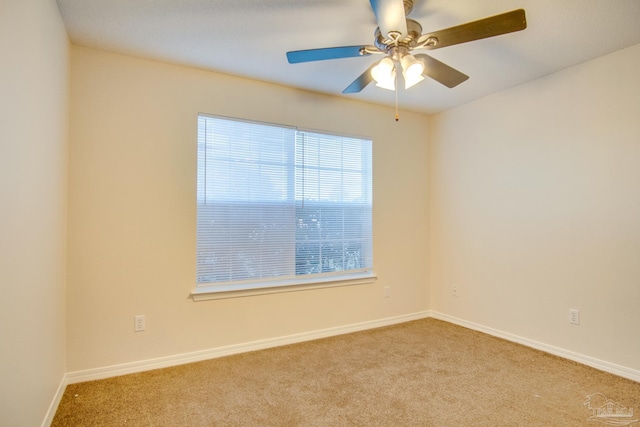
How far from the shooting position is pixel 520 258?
3.13 meters

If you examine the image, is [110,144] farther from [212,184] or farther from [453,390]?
[453,390]

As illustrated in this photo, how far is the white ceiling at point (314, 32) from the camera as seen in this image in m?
1.95

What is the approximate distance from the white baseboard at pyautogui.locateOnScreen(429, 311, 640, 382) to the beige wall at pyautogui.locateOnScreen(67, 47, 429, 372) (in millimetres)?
1556

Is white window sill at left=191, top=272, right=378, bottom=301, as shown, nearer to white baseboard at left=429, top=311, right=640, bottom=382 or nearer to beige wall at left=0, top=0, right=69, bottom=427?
beige wall at left=0, top=0, right=69, bottom=427

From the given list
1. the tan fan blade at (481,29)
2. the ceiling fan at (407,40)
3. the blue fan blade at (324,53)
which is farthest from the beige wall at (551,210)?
the blue fan blade at (324,53)

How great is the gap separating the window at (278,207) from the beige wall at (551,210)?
107cm

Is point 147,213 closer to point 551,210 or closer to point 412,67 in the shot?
point 412,67

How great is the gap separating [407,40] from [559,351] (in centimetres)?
281

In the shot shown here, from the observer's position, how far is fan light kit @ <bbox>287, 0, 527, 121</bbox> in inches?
61.2

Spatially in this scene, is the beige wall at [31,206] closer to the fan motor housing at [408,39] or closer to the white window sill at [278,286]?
the white window sill at [278,286]

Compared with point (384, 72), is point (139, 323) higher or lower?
lower

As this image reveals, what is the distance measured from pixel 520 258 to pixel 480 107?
161 centimetres

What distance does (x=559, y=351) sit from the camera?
2793 mm

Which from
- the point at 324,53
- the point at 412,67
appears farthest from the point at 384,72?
the point at 324,53
